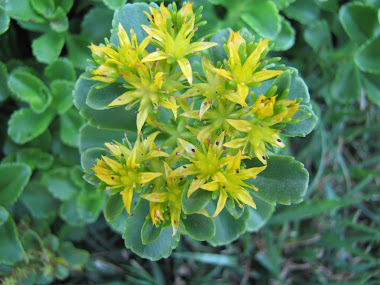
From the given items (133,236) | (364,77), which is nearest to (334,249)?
(364,77)

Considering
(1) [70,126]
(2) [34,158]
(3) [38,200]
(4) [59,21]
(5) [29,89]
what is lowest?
(3) [38,200]

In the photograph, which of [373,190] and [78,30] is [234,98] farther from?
[373,190]

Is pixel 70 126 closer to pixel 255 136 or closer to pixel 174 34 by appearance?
pixel 174 34

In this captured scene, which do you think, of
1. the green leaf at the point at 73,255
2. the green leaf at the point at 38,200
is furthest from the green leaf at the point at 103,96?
the green leaf at the point at 73,255

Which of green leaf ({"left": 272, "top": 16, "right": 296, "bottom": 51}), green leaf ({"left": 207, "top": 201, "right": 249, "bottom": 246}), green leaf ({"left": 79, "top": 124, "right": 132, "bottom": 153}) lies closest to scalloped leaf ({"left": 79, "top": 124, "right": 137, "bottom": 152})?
green leaf ({"left": 79, "top": 124, "right": 132, "bottom": 153})

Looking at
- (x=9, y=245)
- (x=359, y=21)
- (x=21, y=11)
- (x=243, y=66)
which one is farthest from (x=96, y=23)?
(x=359, y=21)

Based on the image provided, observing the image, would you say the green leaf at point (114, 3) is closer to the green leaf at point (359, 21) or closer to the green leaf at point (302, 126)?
the green leaf at point (302, 126)

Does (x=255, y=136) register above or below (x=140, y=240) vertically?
above
